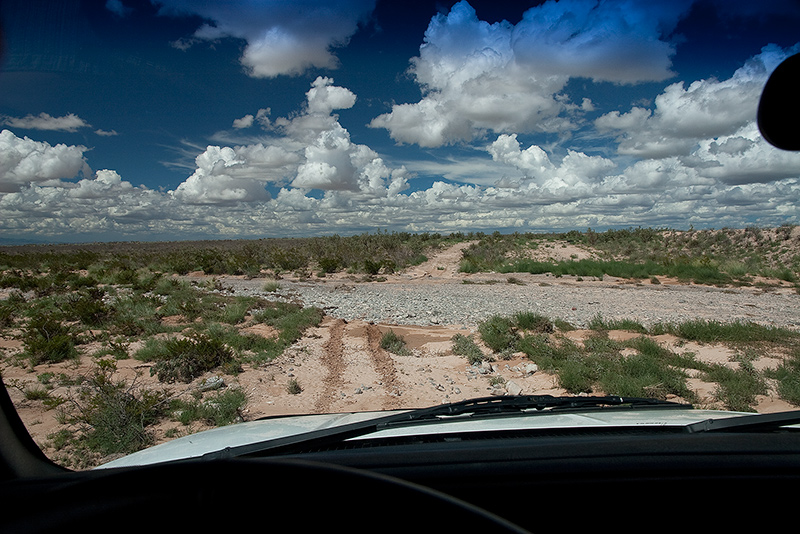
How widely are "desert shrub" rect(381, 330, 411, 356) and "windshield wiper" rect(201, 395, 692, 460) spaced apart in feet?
18.8

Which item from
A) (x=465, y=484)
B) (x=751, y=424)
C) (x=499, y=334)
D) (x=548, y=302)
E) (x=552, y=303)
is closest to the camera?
(x=465, y=484)

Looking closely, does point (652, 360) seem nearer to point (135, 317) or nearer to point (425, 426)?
point (425, 426)

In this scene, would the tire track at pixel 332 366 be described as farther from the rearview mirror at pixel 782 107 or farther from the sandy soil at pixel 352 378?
the rearview mirror at pixel 782 107

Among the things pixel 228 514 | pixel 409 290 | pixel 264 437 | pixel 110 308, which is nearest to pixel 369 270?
pixel 409 290

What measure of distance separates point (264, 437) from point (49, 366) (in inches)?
303

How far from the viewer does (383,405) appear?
633cm

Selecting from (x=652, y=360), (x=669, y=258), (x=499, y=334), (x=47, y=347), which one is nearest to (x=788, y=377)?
(x=652, y=360)

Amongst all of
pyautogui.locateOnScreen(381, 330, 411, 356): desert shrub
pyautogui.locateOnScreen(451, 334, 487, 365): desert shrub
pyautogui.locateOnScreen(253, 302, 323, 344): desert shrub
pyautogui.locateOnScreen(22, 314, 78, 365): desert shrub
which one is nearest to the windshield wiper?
pyautogui.locateOnScreen(451, 334, 487, 365): desert shrub

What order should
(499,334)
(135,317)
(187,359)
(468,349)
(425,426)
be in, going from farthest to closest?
1. (135,317)
2. (499,334)
3. (468,349)
4. (187,359)
5. (425,426)

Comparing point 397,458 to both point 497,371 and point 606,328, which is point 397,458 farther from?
point 606,328

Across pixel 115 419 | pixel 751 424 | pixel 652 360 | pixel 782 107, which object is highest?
pixel 782 107

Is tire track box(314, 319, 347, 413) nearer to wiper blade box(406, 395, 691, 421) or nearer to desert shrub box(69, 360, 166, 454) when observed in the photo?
desert shrub box(69, 360, 166, 454)

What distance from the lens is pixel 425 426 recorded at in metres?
2.65

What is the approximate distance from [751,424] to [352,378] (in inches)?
237
